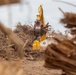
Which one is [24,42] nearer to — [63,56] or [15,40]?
[63,56]

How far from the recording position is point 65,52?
0.62m

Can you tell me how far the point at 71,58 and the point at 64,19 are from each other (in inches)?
3.4

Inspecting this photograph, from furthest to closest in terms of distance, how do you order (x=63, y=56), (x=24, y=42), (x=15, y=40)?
(x=24, y=42) → (x=63, y=56) → (x=15, y=40)

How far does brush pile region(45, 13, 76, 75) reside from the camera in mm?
609

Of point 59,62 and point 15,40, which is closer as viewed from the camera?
point 15,40

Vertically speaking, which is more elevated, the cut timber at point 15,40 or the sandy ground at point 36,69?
the cut timber at point 15,40

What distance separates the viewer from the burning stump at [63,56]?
61 centimetres

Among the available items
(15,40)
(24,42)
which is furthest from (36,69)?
(15,40)

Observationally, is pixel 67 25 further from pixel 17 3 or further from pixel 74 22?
pixel 17 3

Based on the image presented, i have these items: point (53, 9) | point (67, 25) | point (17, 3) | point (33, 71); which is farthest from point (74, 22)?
point (53, 9)

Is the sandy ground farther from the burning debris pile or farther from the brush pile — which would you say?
the brush pile

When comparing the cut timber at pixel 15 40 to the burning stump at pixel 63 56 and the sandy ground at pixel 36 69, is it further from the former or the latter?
the sandy ground at pixel 36 69

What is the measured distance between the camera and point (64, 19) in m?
0.62

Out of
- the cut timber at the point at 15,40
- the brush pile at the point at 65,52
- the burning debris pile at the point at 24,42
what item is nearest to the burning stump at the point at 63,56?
the brush pile at the point at 65,52
